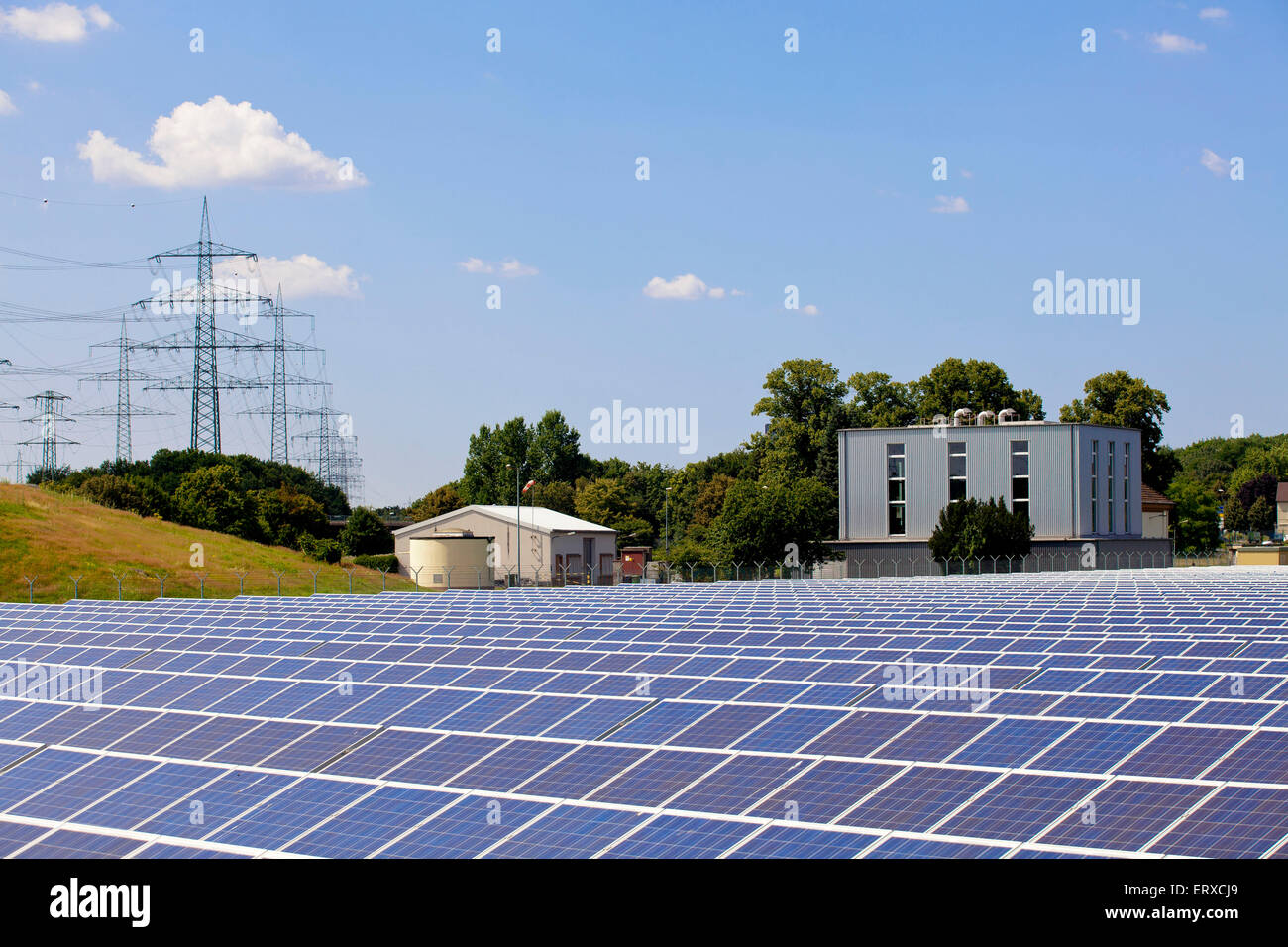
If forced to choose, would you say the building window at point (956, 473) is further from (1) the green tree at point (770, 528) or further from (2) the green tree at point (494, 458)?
(2) the green tree at point (494, 458)

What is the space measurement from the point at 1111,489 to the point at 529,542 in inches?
1846

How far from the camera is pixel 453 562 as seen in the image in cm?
7538

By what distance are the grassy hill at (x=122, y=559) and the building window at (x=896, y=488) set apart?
37360mm

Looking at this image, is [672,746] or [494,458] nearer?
[672,746]

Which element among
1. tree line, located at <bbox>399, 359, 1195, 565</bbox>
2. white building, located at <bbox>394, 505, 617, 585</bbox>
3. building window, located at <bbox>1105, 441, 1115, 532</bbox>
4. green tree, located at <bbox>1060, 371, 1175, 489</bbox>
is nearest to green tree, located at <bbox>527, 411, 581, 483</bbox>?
tree line, located at <bbox>399, 359, 1195, 565</bbox>

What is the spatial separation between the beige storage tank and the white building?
15290 mm

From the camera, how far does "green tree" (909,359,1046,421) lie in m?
109

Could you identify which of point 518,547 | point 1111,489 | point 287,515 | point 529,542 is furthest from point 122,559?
point 1111,489

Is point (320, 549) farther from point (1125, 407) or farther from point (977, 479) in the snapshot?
point (1125, 407)

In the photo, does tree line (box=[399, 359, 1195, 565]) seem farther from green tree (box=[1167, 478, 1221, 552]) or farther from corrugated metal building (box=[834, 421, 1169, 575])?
green tree (box=[1167, 478, 1221, 552])
